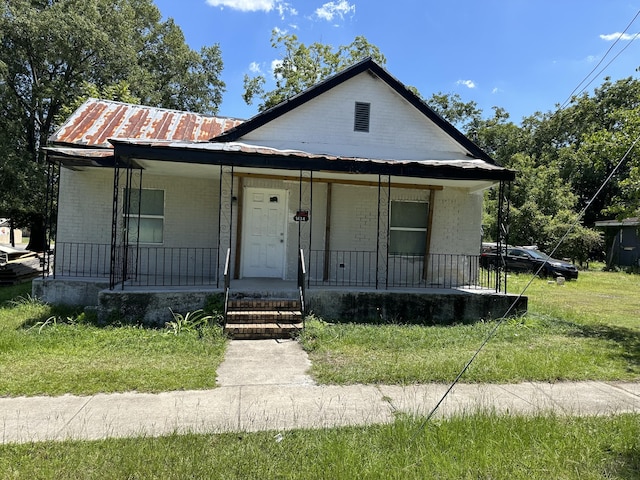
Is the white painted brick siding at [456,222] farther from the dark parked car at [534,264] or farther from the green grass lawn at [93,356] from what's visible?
the dark parked car at [534,264]

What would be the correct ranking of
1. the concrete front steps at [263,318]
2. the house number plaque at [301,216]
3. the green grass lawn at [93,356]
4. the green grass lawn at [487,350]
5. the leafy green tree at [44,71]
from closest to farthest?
the green grass lawn at [93,356] → the green grass lawn at [487,350] → the concrete front steps at [263,318] → the house number plaque at [301,216] → the leafy green tree at [44,71]

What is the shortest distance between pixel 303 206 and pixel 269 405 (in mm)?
6369

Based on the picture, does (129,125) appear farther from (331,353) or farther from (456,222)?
(456,222)

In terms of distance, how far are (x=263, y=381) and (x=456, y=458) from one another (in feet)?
8.45

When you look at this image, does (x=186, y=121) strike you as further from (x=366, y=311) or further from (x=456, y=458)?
(x=456, y=458)

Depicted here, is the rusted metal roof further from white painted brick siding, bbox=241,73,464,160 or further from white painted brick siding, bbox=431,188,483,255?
white painted brick siding, bbox=431,188,483,255

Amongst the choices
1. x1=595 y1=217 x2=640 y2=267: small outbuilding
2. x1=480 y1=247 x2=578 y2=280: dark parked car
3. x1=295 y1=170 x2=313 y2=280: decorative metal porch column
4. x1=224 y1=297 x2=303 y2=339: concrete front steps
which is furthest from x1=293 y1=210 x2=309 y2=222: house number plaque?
x1=595 y1=217 x2=640 y2=267: small outbuilding

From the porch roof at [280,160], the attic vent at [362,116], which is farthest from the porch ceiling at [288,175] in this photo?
the attic vent at [362,116]

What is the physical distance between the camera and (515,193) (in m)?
26.7

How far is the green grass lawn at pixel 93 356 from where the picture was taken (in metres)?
4.81

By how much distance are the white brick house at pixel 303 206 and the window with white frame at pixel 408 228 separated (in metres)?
0.03

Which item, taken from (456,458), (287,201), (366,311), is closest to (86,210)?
(287,201)

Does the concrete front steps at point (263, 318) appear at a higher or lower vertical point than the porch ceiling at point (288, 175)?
lower

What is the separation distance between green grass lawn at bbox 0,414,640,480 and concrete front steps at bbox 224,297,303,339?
3597 millimetres
